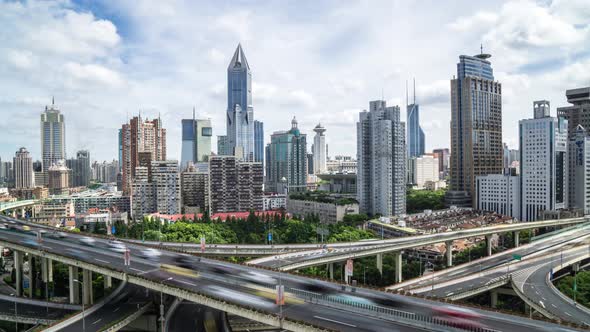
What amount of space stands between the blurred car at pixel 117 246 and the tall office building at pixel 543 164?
375ft

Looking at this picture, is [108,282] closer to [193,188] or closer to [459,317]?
[459,317]

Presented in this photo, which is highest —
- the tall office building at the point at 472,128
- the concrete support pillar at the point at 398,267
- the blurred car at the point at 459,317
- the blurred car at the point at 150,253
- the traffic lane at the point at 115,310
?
the tall office building at the point at 472,128

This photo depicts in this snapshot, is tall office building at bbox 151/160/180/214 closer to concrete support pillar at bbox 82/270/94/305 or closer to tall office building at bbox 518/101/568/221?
concrete support pillar at bbox 82/270/94/305

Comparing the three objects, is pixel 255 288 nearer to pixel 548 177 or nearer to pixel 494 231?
pixel 494 231

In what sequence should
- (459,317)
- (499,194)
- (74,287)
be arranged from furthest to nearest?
(499,194) → (74,287) → (459,317)

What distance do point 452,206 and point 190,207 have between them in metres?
91.6

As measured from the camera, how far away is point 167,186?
147m

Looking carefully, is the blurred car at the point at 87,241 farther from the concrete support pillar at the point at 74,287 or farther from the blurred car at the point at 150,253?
the blurred car at the point at 150,253

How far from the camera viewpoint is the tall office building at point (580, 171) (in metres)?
131

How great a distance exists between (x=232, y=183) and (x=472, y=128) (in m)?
86.8

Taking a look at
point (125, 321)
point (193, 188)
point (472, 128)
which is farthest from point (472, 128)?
point (125, 321)

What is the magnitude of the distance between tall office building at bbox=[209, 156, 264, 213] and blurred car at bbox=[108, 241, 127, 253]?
76.1 meters

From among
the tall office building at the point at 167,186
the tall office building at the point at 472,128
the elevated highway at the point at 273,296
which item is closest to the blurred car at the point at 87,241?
the elevated highway at the point at 273,296

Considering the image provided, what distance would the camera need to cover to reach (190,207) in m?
162
